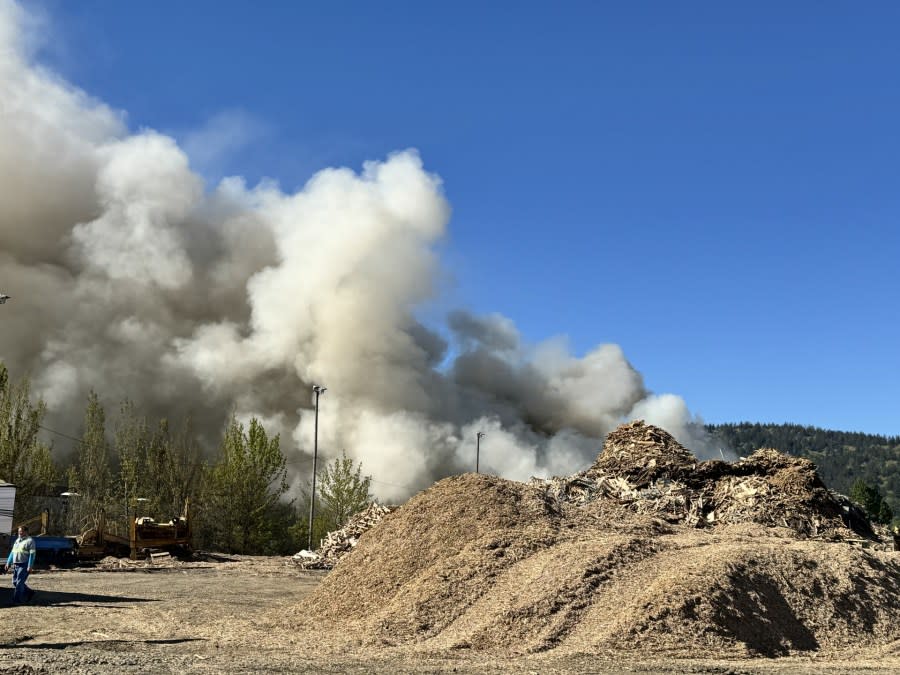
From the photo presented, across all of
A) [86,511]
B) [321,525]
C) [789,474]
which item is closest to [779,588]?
[789,474]

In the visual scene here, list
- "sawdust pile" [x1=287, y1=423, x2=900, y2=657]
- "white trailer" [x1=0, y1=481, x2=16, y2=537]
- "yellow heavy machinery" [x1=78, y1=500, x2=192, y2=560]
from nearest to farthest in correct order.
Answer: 1. "sawdust pile" [x1=287, y1=423, x2=900, y2=657]
2. "white trailer" [x1=0, y1=481, x2=16, y2=537]
3. "yellow heavy machinery" [x1=78, y1=500, x2=192, y2=560]

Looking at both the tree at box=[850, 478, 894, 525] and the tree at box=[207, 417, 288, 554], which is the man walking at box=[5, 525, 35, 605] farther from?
the tree at box=[850, 478, 894, 525]

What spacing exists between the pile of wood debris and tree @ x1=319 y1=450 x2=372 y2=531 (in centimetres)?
1421

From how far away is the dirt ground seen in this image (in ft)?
35.4

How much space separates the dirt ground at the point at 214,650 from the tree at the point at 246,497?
26.0m

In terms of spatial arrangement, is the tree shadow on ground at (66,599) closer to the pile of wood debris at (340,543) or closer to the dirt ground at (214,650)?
the dirt ground at (214,650)

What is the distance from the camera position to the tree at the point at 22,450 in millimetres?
43938

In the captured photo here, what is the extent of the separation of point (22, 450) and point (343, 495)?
17776mm

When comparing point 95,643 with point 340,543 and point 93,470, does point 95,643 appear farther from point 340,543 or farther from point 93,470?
point 93,470

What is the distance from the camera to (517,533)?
17.0 m

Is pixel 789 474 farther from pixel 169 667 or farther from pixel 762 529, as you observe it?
pixel 169 667

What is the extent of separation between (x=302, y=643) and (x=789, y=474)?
49.3 ft

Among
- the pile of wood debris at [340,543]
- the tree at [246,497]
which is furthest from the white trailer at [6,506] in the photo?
the tree at [246,497]

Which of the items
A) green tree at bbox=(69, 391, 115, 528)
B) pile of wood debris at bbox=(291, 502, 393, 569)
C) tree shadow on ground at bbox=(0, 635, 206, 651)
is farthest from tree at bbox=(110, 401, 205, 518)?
tree shadow on ground at bbox=(0, 635, 206, 651)
